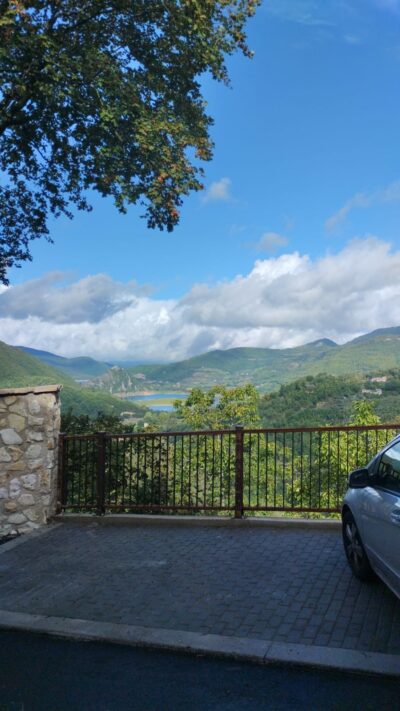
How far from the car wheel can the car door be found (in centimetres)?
29

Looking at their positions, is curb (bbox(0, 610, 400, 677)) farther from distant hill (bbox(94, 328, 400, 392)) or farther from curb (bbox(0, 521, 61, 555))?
distant hill (bbox(94, 328, 400, 392))

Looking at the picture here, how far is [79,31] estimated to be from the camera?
11922mm

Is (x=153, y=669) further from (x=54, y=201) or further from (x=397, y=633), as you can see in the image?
(x=54, y=201)

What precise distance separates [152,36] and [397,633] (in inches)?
516

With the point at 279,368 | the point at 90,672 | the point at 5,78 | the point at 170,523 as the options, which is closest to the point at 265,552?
the point at 170,523

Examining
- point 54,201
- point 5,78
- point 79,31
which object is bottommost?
point 54,201

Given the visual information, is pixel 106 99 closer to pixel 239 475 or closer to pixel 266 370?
pixel 239 475

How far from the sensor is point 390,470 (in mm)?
4297

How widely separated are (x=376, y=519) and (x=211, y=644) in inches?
61.6

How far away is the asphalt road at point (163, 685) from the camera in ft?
10.3

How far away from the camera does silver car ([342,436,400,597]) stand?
12.5ft

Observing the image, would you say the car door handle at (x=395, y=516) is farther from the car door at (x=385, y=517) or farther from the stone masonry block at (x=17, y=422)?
the stone masonry block at (x=17, y=422)

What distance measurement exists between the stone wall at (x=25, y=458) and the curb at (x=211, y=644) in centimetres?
321

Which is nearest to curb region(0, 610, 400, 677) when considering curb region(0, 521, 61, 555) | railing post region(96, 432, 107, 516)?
curb region(0, 521, 61, 555)
